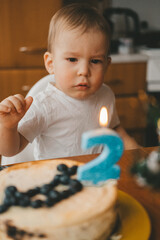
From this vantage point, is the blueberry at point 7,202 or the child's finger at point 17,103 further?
the child's finger at point 17,103

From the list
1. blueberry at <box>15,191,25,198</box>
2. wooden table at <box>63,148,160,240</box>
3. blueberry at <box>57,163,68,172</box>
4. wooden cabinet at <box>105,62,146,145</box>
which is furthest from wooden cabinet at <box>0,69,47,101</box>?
blueberry at <box>15,191,25,198</box>

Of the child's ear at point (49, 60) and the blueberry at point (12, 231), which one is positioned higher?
the child's ear at point (49, 60)

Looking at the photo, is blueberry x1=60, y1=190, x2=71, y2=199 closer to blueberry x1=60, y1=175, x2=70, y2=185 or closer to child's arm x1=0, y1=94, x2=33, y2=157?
blueberry x1=60, y1=175, x2=70, y2=185

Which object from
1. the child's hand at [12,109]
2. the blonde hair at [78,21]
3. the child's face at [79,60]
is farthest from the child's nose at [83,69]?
the child's hand at [12,109]

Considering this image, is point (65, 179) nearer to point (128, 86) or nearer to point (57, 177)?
point (57, 177)

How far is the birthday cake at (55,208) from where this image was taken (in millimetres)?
591

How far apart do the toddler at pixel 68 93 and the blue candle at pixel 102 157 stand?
427 millimetres

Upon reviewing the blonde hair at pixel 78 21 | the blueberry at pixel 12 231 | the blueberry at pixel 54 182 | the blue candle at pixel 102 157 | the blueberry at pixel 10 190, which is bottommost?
the blueberry at pixel 12 231

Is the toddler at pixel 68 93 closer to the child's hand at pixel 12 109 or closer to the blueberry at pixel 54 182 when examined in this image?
the child's hand at pixel 12 109

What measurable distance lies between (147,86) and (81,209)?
264 cm

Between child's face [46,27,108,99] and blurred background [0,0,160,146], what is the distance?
0.99m

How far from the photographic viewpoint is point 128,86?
3.08 meters

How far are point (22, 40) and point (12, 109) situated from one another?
6.15 ft

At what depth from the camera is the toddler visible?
45.8 inches
